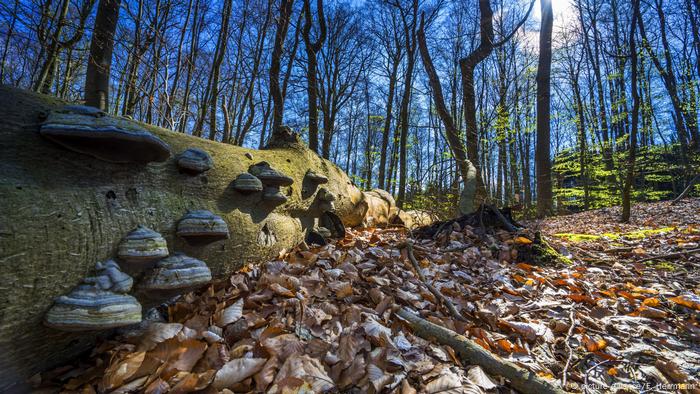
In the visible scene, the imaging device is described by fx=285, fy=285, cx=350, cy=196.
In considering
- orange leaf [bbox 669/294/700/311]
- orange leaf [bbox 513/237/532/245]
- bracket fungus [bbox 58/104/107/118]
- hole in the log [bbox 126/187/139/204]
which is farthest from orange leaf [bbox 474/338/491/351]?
bracket fungus [bbox 58/104/107/118]

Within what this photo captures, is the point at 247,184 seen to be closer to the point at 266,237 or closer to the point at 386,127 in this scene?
the point at 266,237

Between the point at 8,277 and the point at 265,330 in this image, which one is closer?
the point at 8,277

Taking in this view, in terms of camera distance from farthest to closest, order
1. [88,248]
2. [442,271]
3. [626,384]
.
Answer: [442,271], [626,384], [88,248]

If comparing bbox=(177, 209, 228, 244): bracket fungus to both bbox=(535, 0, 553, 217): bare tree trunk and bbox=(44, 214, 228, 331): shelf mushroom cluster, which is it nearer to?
bbox=(44, 214, 228, 331): shelf mushroom cluster

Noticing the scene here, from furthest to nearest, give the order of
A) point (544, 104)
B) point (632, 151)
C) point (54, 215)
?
point (544, 104)
point (632, 151)
point (54, 215)

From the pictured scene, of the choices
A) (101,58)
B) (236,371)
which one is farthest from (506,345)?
(101,58)

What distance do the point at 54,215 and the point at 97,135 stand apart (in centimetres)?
43

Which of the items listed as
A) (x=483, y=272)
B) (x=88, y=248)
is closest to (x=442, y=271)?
(x=483, y=272)

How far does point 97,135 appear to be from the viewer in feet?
4.50

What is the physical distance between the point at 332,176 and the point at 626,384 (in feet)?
12.0

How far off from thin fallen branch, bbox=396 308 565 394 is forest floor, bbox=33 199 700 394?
1.7 inches

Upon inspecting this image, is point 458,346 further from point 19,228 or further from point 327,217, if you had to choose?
point 327,217

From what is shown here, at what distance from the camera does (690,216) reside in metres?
7.98

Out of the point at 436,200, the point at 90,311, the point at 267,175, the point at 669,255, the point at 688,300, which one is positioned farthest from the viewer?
the point at 436,200
